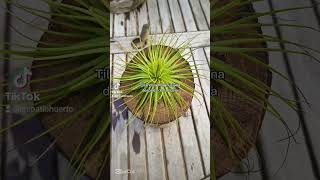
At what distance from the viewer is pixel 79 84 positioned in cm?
78

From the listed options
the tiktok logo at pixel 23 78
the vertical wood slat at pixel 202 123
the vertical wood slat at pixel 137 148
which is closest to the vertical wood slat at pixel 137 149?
the vertical wood slat at pixel 137 148

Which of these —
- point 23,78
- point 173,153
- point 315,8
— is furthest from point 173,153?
point 315,8

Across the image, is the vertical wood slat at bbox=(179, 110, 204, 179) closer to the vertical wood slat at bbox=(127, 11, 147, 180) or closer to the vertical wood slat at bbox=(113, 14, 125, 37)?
the vertical wood slat at bbox=(127, 11, 147, 180)

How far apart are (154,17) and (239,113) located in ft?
0.89

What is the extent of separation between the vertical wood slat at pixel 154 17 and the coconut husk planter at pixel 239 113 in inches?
5.7

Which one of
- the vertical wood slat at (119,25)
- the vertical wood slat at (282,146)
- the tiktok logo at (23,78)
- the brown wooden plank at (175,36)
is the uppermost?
the vertical wood slat at (119,25)

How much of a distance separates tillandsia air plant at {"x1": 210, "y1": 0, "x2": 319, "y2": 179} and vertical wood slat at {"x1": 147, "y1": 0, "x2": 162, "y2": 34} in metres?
0.13

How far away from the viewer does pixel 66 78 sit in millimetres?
831

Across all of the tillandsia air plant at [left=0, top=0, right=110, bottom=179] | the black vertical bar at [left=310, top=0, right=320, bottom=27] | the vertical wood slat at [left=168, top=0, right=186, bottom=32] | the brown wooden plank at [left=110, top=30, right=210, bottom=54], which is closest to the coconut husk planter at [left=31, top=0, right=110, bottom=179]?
the tillandsia air plant at [left=0, top=0, right=110, bottom=179]

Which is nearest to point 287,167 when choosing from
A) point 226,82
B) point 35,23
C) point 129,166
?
point 226,82

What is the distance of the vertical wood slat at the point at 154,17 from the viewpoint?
2.50 ft

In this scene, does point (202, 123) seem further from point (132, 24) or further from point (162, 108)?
point (132, 24)

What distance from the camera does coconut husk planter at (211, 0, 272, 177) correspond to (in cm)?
77

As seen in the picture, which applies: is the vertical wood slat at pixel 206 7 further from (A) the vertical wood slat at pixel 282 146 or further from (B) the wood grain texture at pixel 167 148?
(A) the vertical wood slat at pixel 282 146
